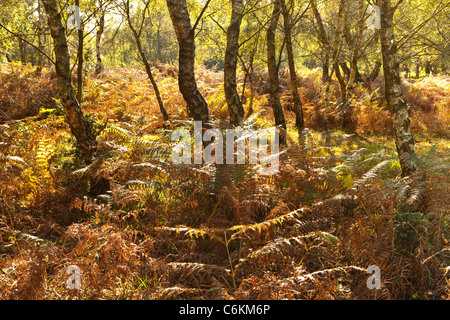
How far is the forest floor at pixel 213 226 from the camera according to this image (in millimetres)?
2676

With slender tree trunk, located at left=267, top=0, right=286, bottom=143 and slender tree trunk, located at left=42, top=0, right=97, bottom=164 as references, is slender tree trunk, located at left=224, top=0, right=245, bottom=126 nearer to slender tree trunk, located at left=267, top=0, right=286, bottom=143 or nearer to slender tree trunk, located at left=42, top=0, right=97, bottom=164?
slender tree trunk, located at left=267, top=0, right=286, bottom=143

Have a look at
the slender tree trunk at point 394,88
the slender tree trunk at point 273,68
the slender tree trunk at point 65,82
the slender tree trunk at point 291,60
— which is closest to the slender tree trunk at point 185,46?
the slender tree trunk at point 65,82

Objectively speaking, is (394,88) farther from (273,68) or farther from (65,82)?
(65,82)

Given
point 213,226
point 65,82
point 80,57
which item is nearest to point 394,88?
point 213,226

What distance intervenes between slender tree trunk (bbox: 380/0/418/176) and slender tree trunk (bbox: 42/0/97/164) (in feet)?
15.2

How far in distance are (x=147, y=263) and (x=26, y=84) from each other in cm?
1072

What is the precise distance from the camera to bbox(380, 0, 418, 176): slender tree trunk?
4.34m

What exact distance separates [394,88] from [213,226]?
336 cm

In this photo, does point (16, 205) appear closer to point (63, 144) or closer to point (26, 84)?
point (63, 144)

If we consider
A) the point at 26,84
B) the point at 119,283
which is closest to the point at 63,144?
the point at 119,283

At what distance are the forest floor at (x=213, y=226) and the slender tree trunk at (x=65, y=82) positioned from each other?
36 centimetres

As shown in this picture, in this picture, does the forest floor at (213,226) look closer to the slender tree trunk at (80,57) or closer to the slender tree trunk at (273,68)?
the slender tree trunk at (80,57)
